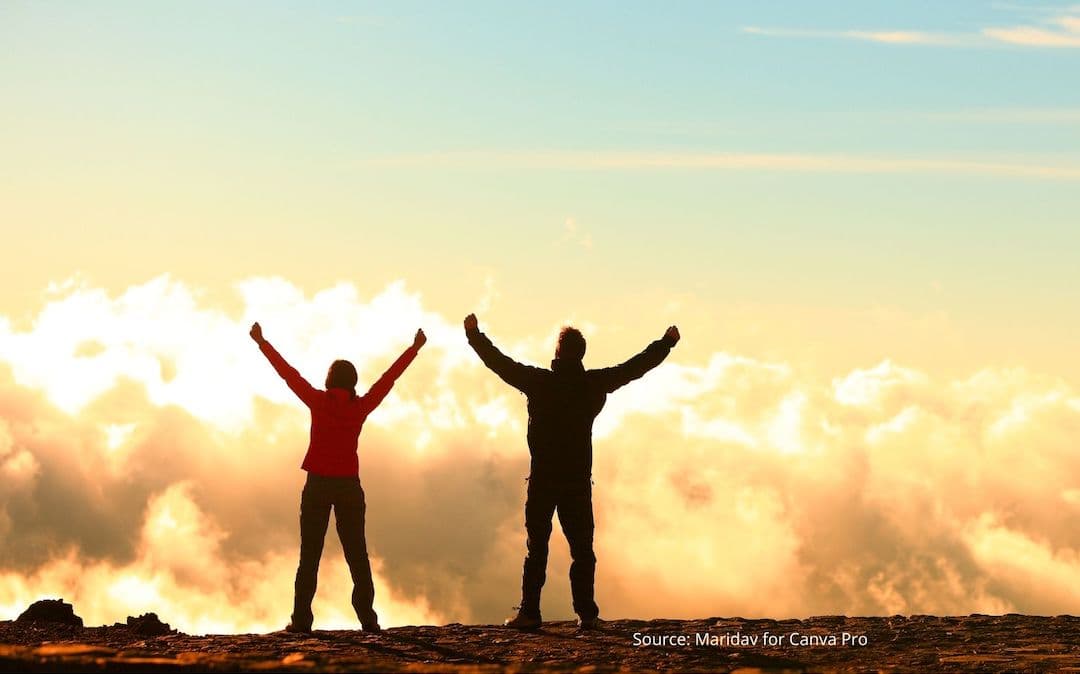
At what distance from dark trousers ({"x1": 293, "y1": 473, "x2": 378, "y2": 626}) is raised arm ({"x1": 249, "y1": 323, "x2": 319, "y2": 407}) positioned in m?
0.93

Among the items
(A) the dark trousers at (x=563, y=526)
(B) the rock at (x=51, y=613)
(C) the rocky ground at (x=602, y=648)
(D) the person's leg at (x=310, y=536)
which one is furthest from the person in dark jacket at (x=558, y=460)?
(B) the rock at (x=51, y=613)

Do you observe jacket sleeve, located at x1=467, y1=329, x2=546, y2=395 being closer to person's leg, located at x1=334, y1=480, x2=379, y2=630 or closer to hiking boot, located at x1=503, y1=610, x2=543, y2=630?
person's leg, located at x1=334, y1=480, x2=379, y2=630

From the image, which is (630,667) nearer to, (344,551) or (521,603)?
Result: (521,603)

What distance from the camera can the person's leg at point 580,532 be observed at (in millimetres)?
16094

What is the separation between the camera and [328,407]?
52.2 feet

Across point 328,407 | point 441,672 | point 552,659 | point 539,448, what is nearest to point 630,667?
point 552,659

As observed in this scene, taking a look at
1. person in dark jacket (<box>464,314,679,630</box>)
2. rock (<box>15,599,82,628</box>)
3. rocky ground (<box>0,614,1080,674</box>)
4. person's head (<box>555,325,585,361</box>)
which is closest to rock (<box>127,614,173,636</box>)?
rocky ground (<box>0,614,1080,674</box>)

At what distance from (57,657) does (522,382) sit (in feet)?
20.5

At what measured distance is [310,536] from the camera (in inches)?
630

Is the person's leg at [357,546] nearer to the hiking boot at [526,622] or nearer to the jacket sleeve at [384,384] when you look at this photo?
the jacket sleeve at [384,384]

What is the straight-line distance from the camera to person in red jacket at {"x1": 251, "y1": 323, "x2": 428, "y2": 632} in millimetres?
15945

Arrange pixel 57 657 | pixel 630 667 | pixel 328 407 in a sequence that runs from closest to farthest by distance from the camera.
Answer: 1. pixel 57 657
2. pixel 630 667
3. pixel 328 407

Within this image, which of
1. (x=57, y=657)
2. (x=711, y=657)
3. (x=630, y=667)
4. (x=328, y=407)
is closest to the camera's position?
(x=57, y=657)

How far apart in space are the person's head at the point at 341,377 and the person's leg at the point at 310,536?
1.08 m
